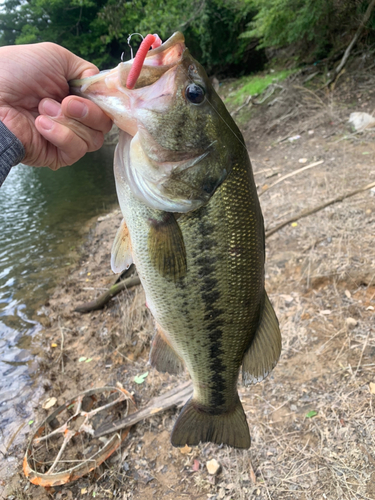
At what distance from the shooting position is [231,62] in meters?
17.5

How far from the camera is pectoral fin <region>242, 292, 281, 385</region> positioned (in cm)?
183

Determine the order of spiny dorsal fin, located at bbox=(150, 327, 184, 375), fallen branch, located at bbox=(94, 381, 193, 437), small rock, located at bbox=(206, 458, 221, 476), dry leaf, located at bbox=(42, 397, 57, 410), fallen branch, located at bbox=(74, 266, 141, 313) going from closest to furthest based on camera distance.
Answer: spiny dorsal fin, located at bbox=(150, 327, 184, 375)
small rock, located at bbox=(206, 458, 221, 476)
fallen branch, located at bbox=(94, 381, 193, 437)
dry leaf, located at bbox=(42, 397, 57, 410)
fallen branch, located at bbox=(74, 266, 141, 313)

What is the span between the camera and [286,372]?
3.28 m

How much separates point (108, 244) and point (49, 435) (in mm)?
5190

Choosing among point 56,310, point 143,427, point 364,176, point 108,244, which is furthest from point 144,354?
point 364,176

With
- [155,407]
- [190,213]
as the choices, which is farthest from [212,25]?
[190,213]

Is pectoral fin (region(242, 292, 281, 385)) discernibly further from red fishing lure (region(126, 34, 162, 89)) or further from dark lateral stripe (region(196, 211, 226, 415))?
red fishing lure (region(126, 34, 162, 89))

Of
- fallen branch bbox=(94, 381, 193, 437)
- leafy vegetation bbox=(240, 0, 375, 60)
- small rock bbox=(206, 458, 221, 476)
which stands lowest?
small rock bbox=(206, 458, 221, 476)

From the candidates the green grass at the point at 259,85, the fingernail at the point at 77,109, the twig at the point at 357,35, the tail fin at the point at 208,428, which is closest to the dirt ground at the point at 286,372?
the tail fin at the point at 208,428

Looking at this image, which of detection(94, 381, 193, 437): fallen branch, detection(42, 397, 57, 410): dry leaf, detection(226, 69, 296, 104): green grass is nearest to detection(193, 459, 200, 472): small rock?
detection(94, 381, 193, 437): fallen branch

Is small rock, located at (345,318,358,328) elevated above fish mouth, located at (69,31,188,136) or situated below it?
below

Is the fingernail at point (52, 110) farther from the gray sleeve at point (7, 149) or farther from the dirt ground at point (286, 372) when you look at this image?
the dirt ground at point (286, 372)

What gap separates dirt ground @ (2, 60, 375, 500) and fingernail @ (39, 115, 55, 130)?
290 centimetres

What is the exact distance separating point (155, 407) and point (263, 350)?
78.4 inches
